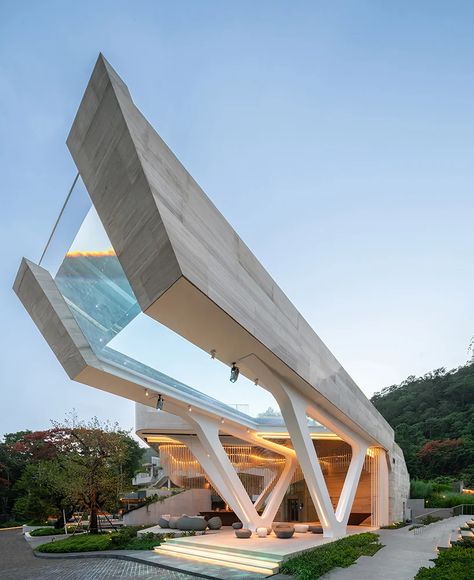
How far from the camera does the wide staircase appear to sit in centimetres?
1184

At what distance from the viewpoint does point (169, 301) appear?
719 centimetres

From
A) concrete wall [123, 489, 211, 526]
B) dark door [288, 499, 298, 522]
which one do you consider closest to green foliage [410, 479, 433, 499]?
dark door [288, 499, 298, 522]

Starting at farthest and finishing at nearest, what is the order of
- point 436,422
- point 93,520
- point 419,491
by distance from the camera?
1. point 436,422
2. point 419,491
3. point 93,520

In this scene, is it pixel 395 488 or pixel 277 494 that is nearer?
pixel 277 494

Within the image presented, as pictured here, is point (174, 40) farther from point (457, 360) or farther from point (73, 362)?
point (457, 360)

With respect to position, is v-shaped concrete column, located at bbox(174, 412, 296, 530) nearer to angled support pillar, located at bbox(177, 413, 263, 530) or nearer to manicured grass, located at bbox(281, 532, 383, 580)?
angled support pillar, located at bbox(177, 413, 263, 530)

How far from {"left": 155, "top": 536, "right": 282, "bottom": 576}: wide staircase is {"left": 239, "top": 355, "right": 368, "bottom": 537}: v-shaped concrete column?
8.23 feet

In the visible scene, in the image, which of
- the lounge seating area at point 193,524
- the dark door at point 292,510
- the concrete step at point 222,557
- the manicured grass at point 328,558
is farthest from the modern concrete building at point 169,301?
the dark door at point 292,510

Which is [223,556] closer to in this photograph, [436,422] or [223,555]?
[223,555]

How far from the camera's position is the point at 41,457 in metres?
35.5

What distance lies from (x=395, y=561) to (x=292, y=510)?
56.1 feet

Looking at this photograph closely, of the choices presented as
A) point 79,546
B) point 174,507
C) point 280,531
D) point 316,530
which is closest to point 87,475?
point 79,546

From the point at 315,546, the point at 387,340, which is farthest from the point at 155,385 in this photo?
the point at 387,340

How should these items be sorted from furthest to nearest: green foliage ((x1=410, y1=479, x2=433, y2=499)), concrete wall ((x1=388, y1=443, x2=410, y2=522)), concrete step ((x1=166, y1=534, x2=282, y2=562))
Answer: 1. green foliage ((x1=410, y1=479, x2=433, y2=499))
2. concrete wall ((x1=388, y1=443, x2=410, y2=522))
3. concrete step ((x1=166, y1=534, x2=282, y2=562))
